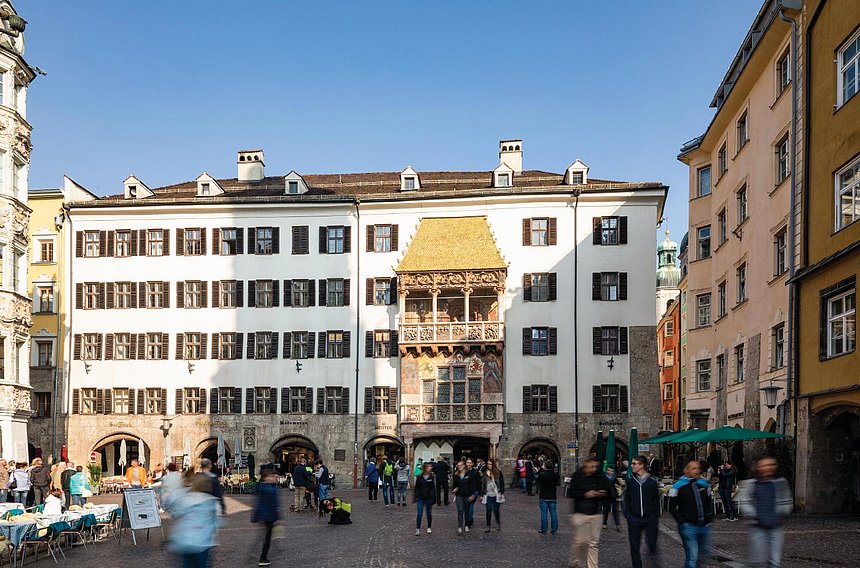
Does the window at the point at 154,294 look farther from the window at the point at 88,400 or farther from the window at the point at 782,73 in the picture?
the window at the point at 782,73

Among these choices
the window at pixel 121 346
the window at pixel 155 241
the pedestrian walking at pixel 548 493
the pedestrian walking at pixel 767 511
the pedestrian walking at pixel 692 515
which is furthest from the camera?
the window at pixel 155 241

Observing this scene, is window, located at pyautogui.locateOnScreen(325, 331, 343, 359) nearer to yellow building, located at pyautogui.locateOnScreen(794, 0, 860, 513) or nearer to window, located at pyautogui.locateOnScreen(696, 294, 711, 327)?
window, located at pyautogui.locateOnScreen(696, 294, 711, 327)

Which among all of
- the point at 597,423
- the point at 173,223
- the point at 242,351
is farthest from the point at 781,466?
the point at 173,223

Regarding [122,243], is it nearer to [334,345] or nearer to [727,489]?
[334,345]

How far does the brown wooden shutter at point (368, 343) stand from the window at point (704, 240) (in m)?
17.8

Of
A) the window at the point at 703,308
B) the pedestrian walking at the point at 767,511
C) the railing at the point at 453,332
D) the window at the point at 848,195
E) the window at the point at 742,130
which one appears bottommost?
the pedestrian walking at the point at 767,511

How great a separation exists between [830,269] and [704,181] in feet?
60.7

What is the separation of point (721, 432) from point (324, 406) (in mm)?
27074

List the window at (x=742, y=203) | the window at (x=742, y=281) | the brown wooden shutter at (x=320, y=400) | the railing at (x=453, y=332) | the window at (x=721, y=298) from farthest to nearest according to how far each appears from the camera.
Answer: the brown wooden shutter at (x=320, y=400), the railing at (x=453, y=332), the window at (x=721, y=298), the window at (x=742, y=203), the window at (x=742, y=281)

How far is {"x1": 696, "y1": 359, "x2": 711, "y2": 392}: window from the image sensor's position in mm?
40938

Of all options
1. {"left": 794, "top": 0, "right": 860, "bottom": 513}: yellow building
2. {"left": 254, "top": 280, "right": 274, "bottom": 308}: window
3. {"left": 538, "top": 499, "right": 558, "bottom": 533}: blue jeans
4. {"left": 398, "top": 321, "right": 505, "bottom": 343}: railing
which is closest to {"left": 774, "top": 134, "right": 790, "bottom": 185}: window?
{"left": 794, "top": 0, "right": 860, "bottom": 513}: yellow building

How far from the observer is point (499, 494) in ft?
77.7

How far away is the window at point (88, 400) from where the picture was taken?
170 ft

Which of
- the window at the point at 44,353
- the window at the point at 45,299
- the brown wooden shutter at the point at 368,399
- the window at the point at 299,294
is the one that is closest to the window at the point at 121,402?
the window at the point at 44,353
